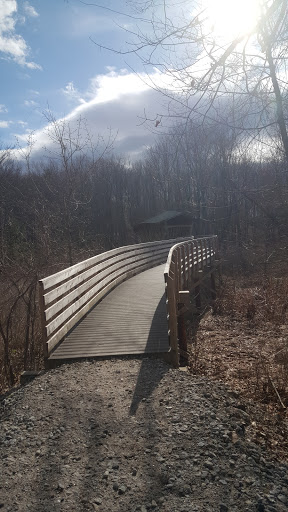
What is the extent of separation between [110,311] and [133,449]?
486 cm

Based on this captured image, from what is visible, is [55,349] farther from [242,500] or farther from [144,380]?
[242,500]

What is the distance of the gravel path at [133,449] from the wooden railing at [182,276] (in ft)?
3.15

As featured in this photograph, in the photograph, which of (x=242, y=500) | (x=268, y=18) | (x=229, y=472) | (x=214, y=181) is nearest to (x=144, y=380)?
(x=229, y=472)

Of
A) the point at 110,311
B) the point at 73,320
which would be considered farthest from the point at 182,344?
the point at 110,311

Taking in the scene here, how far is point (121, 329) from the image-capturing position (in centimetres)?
713

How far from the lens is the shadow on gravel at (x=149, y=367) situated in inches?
188

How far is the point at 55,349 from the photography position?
6.29 metres

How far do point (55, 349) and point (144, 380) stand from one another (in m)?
1.78

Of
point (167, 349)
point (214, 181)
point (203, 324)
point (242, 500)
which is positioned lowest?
point (203, 324)

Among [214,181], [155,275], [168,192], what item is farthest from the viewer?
[168,192]

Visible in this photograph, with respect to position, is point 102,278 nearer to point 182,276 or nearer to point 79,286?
point 182,276

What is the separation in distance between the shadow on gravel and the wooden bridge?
0.05 feet

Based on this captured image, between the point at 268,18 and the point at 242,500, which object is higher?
the point at 268,18

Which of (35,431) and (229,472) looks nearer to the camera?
(229,472)
